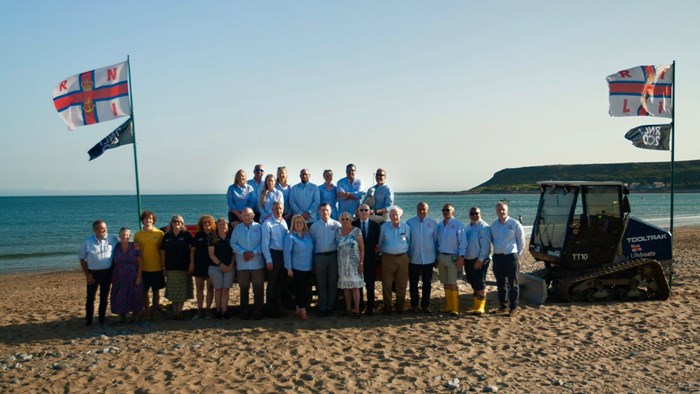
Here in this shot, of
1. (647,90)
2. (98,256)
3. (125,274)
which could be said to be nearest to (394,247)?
(125,274)

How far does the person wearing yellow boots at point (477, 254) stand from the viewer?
8453 millimetres

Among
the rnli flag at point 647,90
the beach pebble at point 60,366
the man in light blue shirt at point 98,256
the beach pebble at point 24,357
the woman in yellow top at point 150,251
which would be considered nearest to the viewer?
the beach pebble at point 60,366

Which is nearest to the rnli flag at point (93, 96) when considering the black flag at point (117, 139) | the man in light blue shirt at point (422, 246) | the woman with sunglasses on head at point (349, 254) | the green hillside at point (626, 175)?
the black flag at point (117, 139)

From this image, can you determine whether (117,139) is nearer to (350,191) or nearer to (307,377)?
(350,191)

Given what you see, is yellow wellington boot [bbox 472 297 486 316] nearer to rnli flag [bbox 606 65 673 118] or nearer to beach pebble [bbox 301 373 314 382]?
beach pebble [bbox 301 373 314 382]

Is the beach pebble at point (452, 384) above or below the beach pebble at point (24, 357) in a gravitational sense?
below

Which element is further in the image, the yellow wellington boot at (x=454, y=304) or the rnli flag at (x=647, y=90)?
the rnli flag at (x=647, y=90)

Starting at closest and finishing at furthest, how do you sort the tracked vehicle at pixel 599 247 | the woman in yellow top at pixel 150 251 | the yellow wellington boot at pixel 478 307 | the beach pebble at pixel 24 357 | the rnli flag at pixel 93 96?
the beach pebble at pixel 24 357 < the woman in yellow top at pixel 150 251 < the yellow wellington boot at pixel 478 307 < the tracked vehicle at pixel 599 247 < the rnli flag at pixel 93 96

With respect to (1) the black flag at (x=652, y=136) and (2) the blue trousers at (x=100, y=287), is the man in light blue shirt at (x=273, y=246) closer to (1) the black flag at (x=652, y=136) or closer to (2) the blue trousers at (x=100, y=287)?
(2) the blue trousers at (x=100, y=287)

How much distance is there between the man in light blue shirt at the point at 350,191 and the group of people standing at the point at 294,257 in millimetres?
471

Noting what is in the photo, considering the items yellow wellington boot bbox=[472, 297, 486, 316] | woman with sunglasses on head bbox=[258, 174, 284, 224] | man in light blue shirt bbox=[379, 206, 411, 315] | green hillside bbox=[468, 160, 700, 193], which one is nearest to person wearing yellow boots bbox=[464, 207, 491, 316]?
yellow wellington boot bbox=[472, 297, 486, 316]

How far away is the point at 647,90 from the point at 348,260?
22.8ft

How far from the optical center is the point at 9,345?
25.1 ft

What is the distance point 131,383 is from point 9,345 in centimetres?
281
